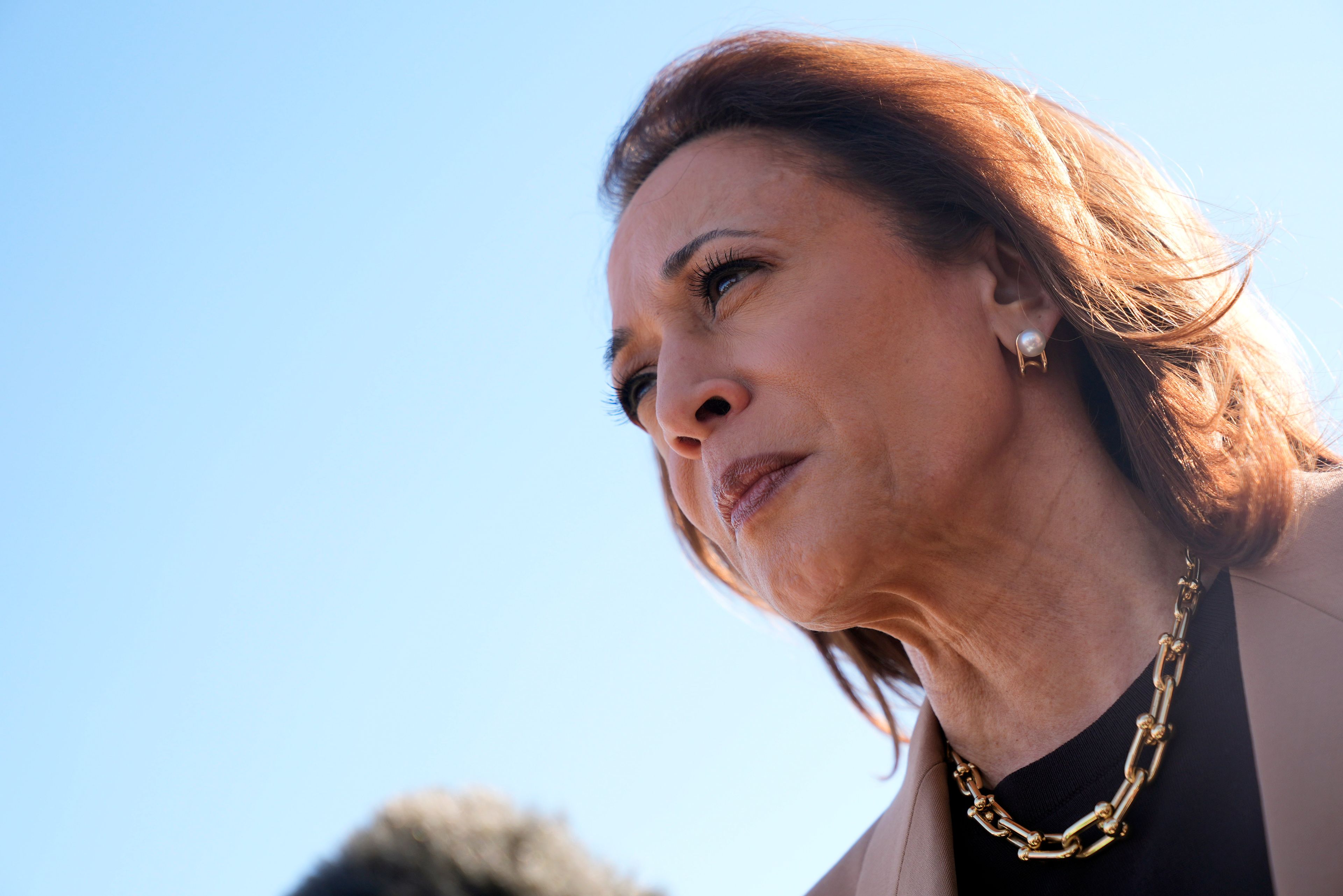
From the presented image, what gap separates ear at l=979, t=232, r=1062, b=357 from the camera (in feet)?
7.19

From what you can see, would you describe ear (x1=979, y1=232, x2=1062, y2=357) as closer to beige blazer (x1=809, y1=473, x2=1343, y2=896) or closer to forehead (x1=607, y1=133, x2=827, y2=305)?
forehead (x1=607, y1=133, x2=827, y2=305)

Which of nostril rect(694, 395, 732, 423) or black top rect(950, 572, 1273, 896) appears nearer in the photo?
black top rect(950, 572, 1273, 896)

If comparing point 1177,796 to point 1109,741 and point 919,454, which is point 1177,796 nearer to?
point 1109,741

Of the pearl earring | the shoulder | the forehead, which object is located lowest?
the shoulder

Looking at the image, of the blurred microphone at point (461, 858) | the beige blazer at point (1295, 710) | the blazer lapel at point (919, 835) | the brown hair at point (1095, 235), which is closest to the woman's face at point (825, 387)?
the brown hair at point (1095, 235)

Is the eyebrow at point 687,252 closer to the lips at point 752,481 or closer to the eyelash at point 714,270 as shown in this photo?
the eyelash at point 714,270

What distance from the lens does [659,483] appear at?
2.99 meters

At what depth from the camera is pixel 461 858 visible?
1.88 meters

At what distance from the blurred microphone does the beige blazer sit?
638mm

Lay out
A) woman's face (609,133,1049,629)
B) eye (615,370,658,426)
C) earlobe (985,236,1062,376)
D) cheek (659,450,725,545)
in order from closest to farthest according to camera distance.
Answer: woman's face (609,133,1049,629)
earlobe (985,236,1062,376)
cheek (659,450,725,545)
eye (615,370,658,426)

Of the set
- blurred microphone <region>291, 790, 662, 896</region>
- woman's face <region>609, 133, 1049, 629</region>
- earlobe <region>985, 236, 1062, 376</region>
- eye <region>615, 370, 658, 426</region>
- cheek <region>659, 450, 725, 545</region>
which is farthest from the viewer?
eye <region>615, 370, 658, 426</region>

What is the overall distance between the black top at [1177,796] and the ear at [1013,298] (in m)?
0.59

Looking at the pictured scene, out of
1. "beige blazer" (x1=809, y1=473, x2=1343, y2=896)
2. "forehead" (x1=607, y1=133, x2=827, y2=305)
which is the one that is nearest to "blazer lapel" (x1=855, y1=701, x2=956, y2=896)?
"beige blazer" (x1=809, y1=473, x2=1343, y2=896)

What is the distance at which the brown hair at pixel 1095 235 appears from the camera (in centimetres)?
210
